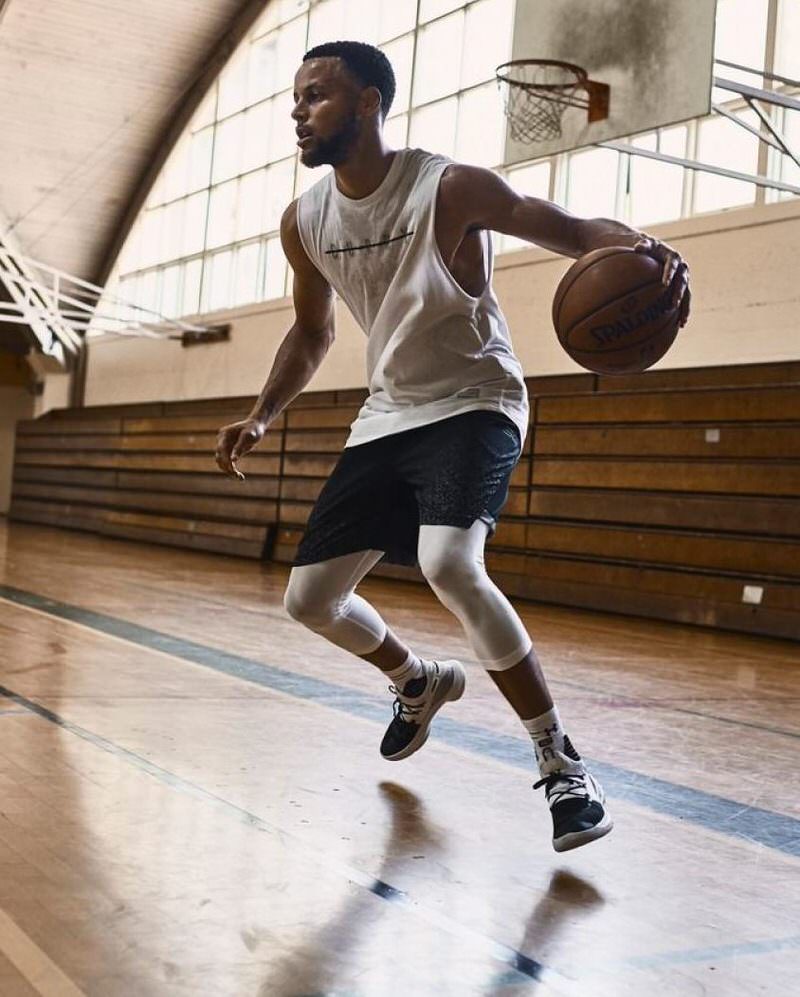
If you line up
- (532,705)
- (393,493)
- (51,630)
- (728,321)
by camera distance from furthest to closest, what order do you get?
(728,321), (51,630), (393,493), (532,705)

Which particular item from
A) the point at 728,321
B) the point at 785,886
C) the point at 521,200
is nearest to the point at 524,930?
the point at 785,886

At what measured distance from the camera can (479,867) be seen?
2293 mm

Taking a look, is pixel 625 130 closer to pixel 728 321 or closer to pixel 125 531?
pixel 728 321

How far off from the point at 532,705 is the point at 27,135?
606 inches

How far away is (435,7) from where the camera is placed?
1245 cm

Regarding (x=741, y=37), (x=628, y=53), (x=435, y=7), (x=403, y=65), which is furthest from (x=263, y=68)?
(x=628, y=53)

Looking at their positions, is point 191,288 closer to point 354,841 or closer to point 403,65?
point 403,65

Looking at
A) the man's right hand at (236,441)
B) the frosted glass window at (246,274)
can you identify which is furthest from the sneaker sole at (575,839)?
the frosted glass window at (246,274)

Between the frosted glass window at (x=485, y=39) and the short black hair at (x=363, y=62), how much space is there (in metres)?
9.05

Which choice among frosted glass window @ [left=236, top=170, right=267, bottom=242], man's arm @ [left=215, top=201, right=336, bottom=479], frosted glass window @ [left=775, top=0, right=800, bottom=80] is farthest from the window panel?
man's arm @ [left=215, top=201, right=336, bottom=479]

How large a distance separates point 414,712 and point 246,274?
500 inches

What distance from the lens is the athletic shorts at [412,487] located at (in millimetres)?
2611

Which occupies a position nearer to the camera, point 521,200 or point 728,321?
point 521,200

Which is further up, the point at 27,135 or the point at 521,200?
the point at 27,135
